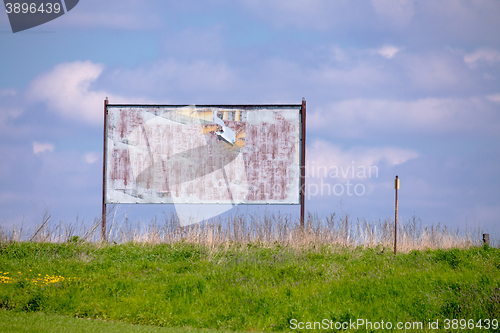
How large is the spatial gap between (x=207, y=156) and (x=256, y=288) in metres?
7.89

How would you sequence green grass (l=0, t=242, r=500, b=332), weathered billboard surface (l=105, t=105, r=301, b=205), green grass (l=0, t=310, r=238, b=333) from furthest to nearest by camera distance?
weathered billboard surface (l=105, t=105, r=301, b=205) < green grass (l=0, t=242, r=500, b=332) < green grass (l=0, t=310, r=238, b=333)

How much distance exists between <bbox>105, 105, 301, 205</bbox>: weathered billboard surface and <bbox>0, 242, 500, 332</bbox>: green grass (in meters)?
3.37

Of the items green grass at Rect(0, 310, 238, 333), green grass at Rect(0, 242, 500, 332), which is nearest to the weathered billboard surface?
green grass at Rect(0, 242, 500, 332)

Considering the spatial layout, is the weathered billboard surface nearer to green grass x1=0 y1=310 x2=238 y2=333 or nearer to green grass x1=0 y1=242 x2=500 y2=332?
green grass x1=0 y1=242 x2=500 y2=332

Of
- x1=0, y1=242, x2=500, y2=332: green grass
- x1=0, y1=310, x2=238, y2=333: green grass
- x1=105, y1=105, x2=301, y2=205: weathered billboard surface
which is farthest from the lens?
x1=105, y1=105, x2=301, y2=205: weathered billboard surface

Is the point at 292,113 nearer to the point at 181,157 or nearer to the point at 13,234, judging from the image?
the point at 181,157

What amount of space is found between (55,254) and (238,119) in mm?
8391

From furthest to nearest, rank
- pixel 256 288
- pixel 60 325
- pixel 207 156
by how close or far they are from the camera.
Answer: pixel 207 156 < pixel 256 288 < pixel 60 325

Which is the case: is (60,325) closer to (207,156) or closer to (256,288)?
(256,288)

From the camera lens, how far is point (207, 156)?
17.7 m

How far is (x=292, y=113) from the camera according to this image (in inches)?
696

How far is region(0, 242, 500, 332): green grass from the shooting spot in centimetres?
961

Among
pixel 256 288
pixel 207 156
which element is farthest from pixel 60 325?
pixel 207 156

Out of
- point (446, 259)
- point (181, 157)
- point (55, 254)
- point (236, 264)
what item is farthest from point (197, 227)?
point (446, 259)
